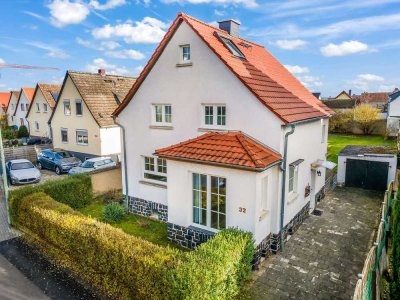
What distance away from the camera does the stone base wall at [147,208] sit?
14.3m

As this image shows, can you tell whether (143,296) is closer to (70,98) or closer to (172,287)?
(172,287)

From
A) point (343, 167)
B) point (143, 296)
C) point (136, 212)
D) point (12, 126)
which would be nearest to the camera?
point (143, 296)

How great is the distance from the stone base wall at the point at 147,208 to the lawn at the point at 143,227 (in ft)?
0.90

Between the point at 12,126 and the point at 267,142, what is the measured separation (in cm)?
5340

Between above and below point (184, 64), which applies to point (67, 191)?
below

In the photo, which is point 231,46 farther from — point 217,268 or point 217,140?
point 217,268

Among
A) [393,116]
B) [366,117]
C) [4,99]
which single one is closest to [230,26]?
[366,117]

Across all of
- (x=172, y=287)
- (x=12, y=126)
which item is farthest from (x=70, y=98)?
(x=12, y=126)

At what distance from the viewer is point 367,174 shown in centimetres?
1922

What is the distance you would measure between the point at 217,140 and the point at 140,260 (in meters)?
5.13

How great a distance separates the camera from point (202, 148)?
10766 millimetres

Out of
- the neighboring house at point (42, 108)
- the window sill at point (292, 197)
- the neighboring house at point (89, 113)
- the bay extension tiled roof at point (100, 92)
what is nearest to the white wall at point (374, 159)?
the window sill at point (292, 197)

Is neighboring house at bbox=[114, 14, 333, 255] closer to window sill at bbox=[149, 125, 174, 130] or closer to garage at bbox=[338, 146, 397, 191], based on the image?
window sill at bbox=[149, 125, 174, 130]

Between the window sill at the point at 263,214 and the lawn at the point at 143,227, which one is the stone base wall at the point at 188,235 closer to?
the lawn at the point at 143,227
